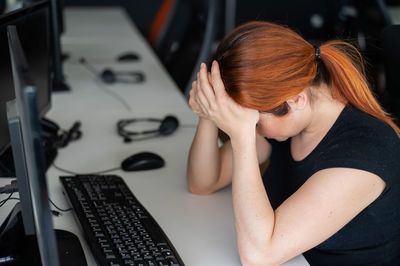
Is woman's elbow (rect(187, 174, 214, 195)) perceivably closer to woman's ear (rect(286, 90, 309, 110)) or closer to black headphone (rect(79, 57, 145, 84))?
woman's ear (rect(286, 90, 309, 110))

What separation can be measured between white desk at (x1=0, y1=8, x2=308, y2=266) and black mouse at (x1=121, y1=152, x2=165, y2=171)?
2 centimetres

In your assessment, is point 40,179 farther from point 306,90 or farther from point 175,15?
point 175,15

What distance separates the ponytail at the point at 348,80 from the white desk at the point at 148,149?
35 cm

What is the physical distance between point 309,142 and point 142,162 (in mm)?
442

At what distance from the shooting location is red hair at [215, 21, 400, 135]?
977 mm

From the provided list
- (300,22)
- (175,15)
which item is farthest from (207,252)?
(300,22)

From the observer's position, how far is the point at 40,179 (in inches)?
25.7

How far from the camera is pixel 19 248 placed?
3.03ft

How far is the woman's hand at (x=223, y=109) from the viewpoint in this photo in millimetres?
1032

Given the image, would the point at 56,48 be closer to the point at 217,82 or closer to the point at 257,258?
the point at 217,82

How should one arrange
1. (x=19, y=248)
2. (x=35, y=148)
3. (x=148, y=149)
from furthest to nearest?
(x=148, y=149), (x=19, y=248), (x=35, y=148)

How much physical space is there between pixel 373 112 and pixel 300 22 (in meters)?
2.47

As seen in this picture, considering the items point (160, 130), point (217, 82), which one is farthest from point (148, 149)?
point (217, 82)

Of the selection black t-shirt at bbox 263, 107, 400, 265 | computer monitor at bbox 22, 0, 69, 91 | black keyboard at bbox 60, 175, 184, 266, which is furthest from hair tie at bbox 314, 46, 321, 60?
computer monitor at bbox 22, 0, 69, 91
